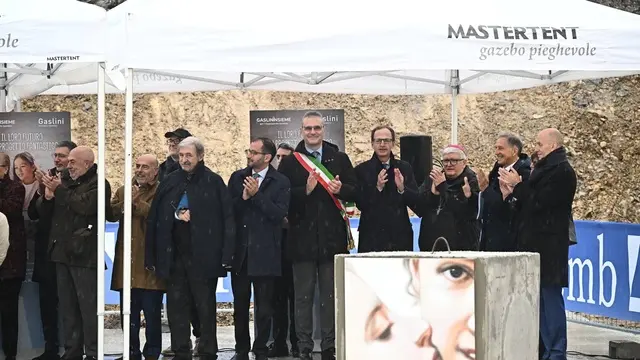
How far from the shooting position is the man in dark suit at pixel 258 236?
1012 centimetres

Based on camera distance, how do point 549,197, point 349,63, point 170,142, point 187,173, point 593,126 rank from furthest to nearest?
point 593,126 < point 170,142 < point 187,173 < point 549,197 < point 349,63

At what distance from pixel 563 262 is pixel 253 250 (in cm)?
263

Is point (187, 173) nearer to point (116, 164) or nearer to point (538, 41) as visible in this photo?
point (538, 41)

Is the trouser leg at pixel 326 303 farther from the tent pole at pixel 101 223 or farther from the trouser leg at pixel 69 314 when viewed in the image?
the tent pole at pixel 101 223

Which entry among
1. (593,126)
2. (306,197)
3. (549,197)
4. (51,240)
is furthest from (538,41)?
(593,126)

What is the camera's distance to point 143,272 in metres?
10.1

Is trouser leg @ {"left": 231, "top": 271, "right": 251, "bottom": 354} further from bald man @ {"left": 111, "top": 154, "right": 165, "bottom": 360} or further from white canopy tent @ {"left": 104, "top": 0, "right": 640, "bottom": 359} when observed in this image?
white canopy tent @ {"left": 104, "top": 0, "right": 640, "bottom": 359}

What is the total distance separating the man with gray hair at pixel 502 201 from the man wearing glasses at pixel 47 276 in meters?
3.71

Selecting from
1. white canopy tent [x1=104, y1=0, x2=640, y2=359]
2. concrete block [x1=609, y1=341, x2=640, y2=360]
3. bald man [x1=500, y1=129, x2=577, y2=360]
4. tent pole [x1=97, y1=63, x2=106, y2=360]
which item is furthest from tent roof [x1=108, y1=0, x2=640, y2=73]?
concrete block [x1=609, y1=341, x2=640, y2=360]

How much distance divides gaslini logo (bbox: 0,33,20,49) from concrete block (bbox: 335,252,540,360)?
3.11 metres

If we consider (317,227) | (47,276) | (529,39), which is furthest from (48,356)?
(529,39)

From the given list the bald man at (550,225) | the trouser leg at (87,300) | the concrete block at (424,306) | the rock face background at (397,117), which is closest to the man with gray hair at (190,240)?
the trouser leg at (87,300)

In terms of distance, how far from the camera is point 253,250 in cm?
1016

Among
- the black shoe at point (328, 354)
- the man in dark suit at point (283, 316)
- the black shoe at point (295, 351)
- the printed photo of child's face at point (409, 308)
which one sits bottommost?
the black shoe at point (295, 351)
